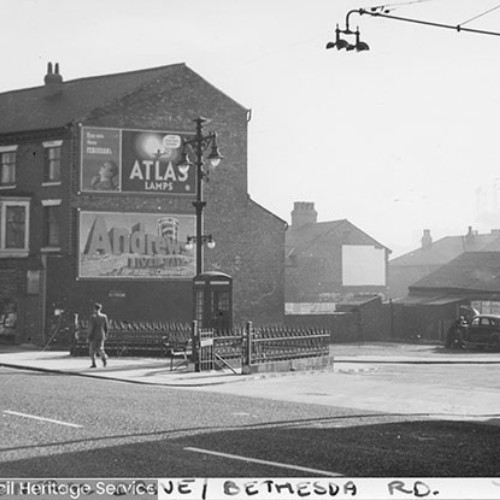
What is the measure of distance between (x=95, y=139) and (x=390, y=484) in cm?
3524

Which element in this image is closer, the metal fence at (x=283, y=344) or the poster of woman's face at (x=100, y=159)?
the metal fence at (x=283, y=344)

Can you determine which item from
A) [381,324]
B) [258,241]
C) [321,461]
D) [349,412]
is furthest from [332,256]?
[321,461]

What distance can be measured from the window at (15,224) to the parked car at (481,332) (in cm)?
2093

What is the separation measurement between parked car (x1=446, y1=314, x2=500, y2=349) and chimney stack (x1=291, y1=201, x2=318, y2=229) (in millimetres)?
38710

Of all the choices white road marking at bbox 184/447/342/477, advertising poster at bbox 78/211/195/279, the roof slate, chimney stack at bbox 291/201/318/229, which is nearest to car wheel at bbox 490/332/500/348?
advertising poster at bbox 78/211/195/279

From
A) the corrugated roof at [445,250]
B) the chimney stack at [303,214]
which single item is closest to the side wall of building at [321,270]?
the chimney stack at [303,214]

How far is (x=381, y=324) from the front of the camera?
5422cm

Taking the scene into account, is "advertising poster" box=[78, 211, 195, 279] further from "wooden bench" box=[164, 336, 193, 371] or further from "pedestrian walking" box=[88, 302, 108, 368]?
"pedestrian walking" box=[88, 302, 108, 368]

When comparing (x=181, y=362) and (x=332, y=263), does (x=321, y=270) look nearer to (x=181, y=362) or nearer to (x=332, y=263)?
(x=332, y=263)

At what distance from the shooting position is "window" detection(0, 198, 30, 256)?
4181 cm

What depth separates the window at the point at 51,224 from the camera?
41562 millimetres

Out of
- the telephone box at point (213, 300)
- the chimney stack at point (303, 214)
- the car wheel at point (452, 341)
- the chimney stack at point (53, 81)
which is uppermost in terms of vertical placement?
the chimney stack at point (53, 81)

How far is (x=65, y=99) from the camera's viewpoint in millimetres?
45281

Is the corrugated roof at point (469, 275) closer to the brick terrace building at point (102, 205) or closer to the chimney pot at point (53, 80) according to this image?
the brick terrace building at point (102, 205)
